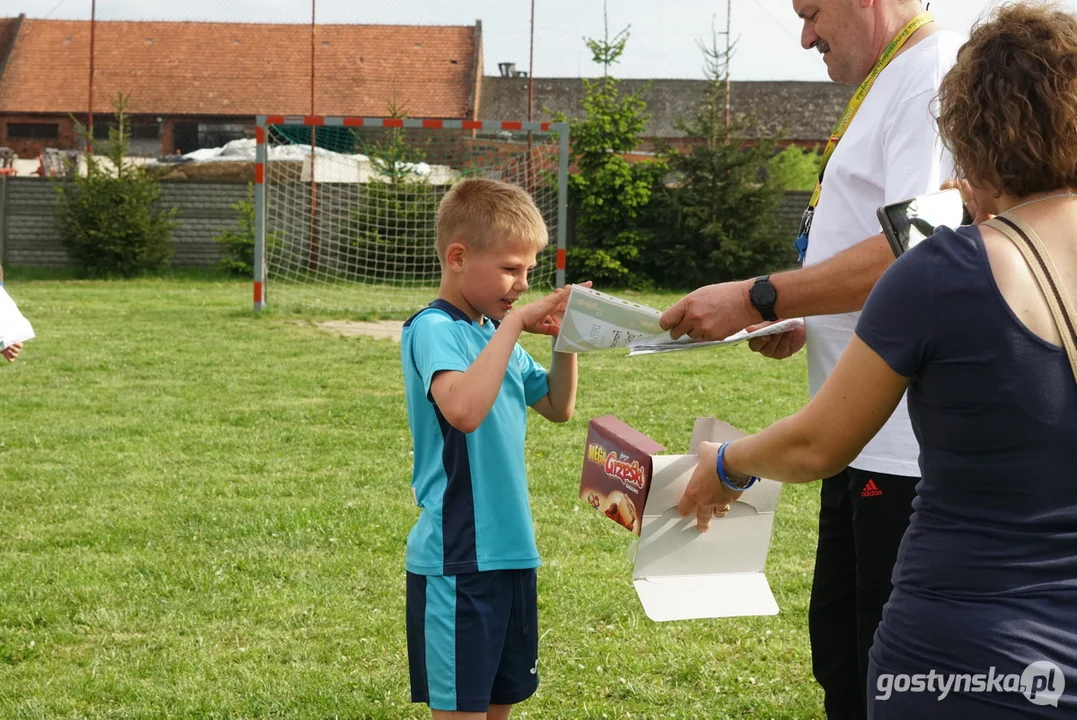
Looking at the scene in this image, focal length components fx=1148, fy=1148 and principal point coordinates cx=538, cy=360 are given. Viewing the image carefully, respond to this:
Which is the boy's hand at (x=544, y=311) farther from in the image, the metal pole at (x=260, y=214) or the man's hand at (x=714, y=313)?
the metal pole at (x=260, y=214)

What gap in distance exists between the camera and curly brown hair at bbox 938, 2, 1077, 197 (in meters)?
1.63

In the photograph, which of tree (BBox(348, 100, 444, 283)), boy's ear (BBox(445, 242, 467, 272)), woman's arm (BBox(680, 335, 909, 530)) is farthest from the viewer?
tree (BBox(348, 100, 444, 283))

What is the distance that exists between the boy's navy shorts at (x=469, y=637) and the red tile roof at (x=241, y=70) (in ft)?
100

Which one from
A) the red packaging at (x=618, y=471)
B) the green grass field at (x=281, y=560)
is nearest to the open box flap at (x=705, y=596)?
the red packaging at (x=618, y=471)

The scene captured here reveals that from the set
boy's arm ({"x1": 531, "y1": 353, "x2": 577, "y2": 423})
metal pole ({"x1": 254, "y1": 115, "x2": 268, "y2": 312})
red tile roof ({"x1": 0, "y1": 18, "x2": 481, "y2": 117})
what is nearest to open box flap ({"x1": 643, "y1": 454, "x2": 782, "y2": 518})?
boy's arm ({"x1": 531, "y1": 353, "x2": 577, "y2": 423})

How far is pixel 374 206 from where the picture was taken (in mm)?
17734

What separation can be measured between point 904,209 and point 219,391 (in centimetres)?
822

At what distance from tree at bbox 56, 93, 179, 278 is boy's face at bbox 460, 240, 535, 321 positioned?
1831 centimetres

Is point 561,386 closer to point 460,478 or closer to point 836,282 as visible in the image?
point 460,478

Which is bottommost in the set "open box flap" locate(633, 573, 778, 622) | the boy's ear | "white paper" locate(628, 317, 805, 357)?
"open box flap" locate(633, 573, 778, 622)

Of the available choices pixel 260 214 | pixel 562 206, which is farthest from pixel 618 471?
pixel 260 214

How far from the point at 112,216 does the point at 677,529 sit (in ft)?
62.3

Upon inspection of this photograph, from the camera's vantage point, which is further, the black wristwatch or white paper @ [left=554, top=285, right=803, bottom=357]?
the black wristwatch

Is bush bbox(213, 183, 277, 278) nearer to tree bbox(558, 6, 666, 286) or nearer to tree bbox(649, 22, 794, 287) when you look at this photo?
tree bbox(558, 6, 666, 286)
